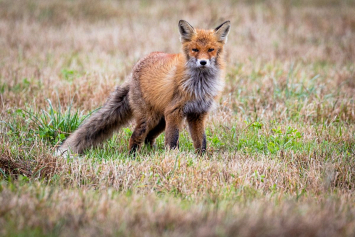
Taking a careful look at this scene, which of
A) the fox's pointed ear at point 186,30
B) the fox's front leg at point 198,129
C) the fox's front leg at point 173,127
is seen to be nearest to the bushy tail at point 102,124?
the fox's front leg at point 173,127

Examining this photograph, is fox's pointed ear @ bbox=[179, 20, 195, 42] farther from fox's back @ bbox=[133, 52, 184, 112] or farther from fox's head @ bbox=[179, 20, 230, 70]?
fox's back @ bbox=[133, 52, 184, 112]

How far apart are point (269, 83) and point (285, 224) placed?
5.01 metres

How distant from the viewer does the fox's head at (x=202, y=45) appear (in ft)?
14.5

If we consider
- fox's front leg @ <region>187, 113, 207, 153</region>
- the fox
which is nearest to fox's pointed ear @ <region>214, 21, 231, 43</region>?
the fox

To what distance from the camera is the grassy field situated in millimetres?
2629

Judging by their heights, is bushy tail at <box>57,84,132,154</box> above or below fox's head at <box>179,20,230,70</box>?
below

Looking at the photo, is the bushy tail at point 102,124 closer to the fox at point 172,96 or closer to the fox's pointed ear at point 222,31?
the fox at point 172,96

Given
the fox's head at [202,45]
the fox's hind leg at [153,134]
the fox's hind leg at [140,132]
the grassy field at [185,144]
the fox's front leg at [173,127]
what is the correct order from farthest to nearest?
the fox's hind leg at [153,134] < the fox's hind leg at [140,132] < the fox's front leg at [173,127] < the fox's head at [202,45] < the grassy field at [185,144]

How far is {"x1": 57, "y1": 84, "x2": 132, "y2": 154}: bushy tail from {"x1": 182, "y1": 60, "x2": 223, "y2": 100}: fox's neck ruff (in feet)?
3.27

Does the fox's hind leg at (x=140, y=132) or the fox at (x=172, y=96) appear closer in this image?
the fox at (x=172, y=96)

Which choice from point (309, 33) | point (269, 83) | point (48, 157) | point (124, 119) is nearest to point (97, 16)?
point (309, 33)

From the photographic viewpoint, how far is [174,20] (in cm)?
1261

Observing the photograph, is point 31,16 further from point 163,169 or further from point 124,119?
point 163,169

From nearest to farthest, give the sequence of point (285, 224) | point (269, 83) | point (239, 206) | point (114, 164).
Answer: point (285, 224)
point (239, 206)
point (114, 164)
point (269, 83)
